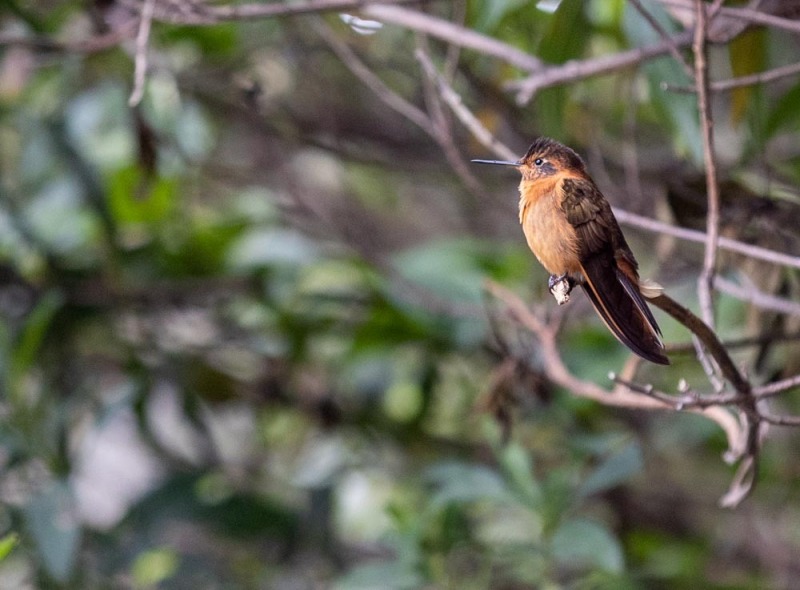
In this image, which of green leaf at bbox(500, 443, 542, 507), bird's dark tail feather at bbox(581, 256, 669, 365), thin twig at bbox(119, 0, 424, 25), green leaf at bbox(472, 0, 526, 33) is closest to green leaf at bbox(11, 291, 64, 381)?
thin twig at bbox(119, 0, 424, 25)

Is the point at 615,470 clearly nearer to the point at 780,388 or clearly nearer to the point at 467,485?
the point at 467,485

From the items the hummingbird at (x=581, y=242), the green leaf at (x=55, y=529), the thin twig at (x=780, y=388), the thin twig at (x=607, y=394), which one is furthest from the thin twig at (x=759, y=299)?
the green leaf at (x=55, y=529)

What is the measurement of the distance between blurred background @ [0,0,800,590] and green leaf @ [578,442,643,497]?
0.4 inches

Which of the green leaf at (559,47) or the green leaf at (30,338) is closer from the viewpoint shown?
the green leaf at (559,47)

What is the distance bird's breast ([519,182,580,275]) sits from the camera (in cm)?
110

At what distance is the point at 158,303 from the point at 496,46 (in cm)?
144

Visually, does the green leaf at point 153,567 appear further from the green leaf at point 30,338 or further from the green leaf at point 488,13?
the green leaf at point 488,13

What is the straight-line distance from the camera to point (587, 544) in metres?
1.96

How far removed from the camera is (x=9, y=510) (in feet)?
7.66

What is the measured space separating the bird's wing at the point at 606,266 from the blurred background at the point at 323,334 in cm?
84

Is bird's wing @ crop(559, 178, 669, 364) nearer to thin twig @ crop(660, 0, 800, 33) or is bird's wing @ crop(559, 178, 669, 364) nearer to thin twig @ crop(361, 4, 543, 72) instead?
thin twig @ crop(660, 0, 800, 33)

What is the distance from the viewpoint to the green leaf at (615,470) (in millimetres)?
2039

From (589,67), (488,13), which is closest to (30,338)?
(488,13)

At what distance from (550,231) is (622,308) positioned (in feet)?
0.48
